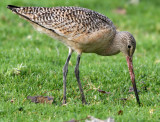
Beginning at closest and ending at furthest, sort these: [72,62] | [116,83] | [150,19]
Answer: [116,83] < [72,62] < [150,19]

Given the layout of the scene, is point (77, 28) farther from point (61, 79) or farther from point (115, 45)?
point (61, 79)

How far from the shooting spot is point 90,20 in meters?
6.42

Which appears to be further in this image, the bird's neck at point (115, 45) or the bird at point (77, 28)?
the bird's neck at point (115, 45)

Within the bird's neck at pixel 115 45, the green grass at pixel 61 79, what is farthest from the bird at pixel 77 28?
the green grass at pixel 61 79

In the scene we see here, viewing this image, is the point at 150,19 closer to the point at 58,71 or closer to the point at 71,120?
the point at 58,71

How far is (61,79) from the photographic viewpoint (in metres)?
7.10

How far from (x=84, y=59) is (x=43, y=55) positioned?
1125 mm

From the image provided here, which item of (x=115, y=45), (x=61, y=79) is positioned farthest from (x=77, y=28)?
(x=61, y=79)

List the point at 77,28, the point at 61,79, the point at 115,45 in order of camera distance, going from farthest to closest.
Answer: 1. the point at 61,79
2. the point at 115,45
3. the point at 77,28

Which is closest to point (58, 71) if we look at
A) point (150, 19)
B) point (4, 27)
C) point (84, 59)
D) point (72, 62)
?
point (72, 62)

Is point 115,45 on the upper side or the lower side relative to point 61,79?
upper

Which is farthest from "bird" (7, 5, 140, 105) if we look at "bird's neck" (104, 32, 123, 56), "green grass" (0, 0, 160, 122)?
"green grass" (0, 0, 160, 122)

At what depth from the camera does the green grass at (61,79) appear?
213 inches

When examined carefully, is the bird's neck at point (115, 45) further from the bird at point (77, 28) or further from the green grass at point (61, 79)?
the green grass at point (61, 79)
